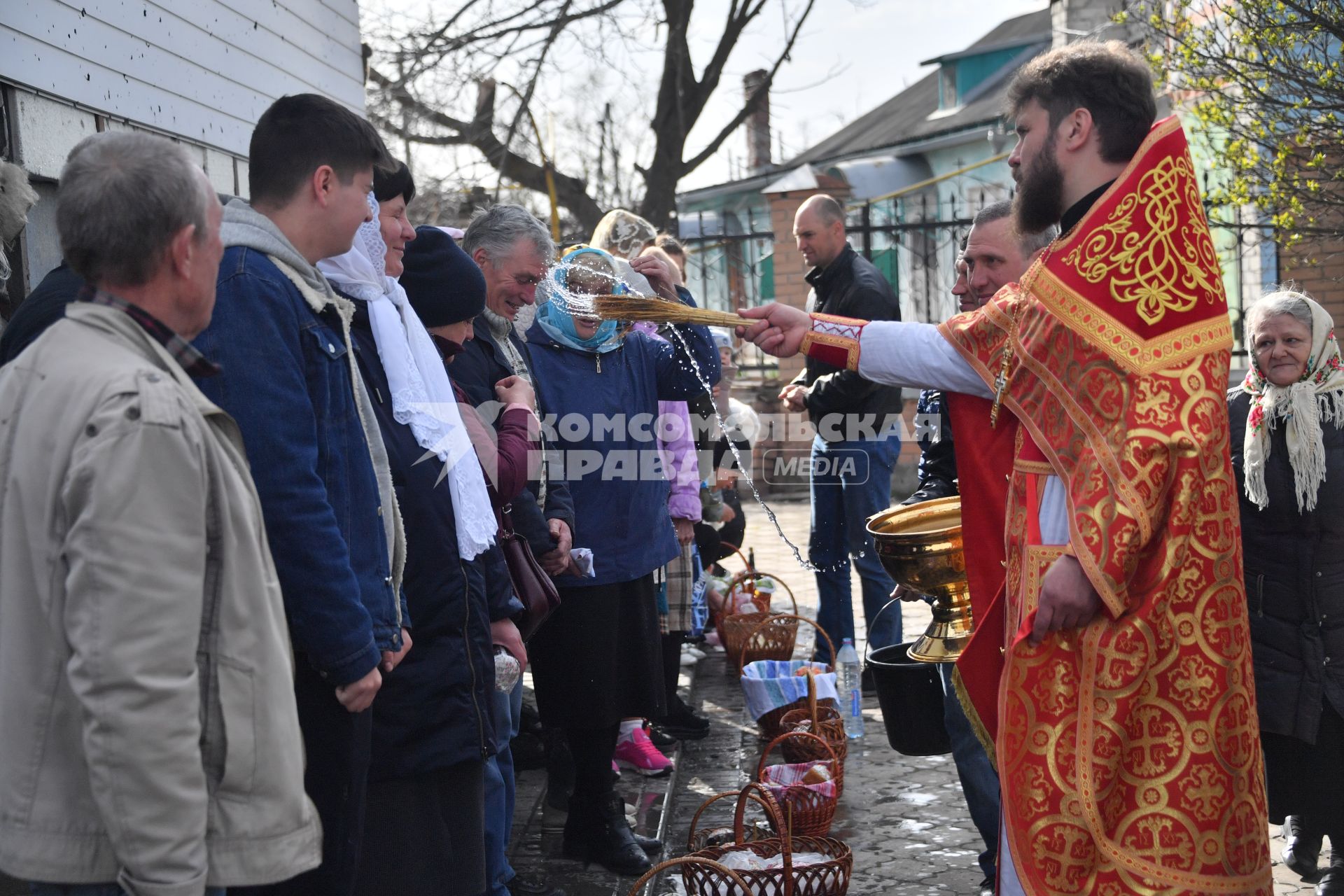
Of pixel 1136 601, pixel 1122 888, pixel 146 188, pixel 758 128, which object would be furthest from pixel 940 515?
pixel 758 128

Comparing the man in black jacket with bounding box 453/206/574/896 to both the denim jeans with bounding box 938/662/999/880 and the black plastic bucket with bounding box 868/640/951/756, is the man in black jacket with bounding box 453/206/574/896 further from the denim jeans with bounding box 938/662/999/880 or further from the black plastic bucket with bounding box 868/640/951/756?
the denim jeans with bounding box 938/662/999/880

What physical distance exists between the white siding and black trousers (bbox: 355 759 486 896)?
2800mm

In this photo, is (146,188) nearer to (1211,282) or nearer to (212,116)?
(1211,282)

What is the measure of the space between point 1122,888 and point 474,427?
1.92 m

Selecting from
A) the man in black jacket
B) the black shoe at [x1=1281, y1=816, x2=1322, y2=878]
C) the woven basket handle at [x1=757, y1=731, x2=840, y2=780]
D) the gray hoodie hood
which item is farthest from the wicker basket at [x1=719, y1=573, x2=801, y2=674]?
the gray hoodie hood

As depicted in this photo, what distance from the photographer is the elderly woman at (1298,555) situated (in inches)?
155

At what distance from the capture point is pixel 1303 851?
14.0 ft

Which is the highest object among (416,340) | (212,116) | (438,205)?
(438,205)

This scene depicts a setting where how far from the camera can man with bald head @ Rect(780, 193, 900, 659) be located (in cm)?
619

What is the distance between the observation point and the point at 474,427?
136 inches

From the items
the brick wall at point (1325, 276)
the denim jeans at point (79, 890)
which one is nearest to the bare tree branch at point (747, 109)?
the brick wall at point (1325, 276)

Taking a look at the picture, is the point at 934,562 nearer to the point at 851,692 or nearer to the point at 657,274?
the point at 657,274

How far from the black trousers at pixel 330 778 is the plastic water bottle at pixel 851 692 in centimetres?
336

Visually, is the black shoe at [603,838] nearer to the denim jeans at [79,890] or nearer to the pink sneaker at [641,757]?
the pink sneaker at [641,757]
